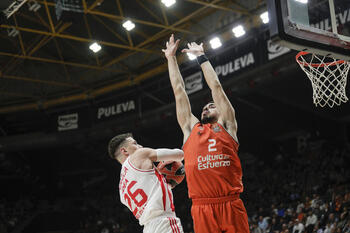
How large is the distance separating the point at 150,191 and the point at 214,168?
778mm

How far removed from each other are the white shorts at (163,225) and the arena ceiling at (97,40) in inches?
445

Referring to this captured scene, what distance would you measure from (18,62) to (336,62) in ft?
53.3

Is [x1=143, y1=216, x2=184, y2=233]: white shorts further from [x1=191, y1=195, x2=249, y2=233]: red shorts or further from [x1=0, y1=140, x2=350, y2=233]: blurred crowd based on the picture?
[x1=0, y1=140, x2=350, y2=233]: blurred crowd

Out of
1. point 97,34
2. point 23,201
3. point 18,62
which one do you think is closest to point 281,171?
point 97,34

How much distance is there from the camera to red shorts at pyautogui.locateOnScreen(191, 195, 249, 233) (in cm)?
364

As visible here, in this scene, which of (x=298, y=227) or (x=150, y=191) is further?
(x=298, y=227)

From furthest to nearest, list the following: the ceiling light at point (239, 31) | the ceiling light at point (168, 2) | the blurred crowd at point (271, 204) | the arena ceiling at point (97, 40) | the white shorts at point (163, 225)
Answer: the arena ceiling at point (97, 40) < the ceiling light at point (239, 31) < the ceiling light at point (168, 2) < the blurred crowd at point (271, 204) < the white shorts at point (163, 225)

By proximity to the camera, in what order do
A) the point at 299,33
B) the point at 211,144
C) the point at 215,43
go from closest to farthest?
the point at 211,144 → the point at 299,33 → the point at 215,43

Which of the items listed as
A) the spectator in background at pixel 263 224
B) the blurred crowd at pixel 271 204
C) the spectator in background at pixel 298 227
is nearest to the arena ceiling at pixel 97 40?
the blurred crowd at pixel 271 204

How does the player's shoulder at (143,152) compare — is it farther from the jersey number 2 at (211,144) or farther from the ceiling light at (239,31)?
the ceiling light at (239,31)

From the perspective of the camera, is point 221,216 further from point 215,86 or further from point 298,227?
point 298,227

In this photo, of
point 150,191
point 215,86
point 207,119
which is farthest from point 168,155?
point 215,86

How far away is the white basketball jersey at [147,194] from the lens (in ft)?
13.7

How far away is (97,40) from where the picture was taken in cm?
1669
